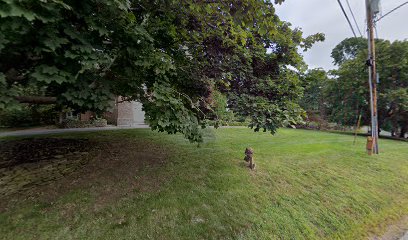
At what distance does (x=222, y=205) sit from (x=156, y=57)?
111 inches

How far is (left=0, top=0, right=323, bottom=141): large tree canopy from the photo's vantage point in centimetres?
267

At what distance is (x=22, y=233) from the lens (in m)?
3.24

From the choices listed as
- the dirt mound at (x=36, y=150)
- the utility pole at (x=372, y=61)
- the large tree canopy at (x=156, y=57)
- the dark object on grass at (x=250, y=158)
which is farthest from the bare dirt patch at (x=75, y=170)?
the utility pole at (x=372, y=61)

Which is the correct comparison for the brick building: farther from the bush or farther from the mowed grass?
the mowed grass

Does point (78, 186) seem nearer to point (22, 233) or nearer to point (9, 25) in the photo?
point (22, 233)

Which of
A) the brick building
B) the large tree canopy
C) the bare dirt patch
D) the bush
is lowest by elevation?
the bare dirt patch

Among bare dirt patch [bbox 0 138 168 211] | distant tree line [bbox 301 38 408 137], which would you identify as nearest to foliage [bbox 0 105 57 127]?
bare dirt patch [bbox 0 138 168 211]

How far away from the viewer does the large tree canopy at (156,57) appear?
267cm

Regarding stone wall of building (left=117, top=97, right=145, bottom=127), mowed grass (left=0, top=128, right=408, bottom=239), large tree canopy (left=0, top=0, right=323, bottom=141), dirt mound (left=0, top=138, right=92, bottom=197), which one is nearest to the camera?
large tree canopy (left=0, top=0, right=323, bottom=141)

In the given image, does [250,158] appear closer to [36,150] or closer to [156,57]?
[156,57]

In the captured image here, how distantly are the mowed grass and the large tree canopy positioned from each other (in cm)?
115

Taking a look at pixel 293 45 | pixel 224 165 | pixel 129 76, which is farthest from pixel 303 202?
pixel 129 76

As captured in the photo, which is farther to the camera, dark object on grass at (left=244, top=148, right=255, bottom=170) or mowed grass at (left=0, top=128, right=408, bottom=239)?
dark object on grass at (left=244, top=148, right=255, bottom=170)

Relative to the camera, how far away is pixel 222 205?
4262mm
